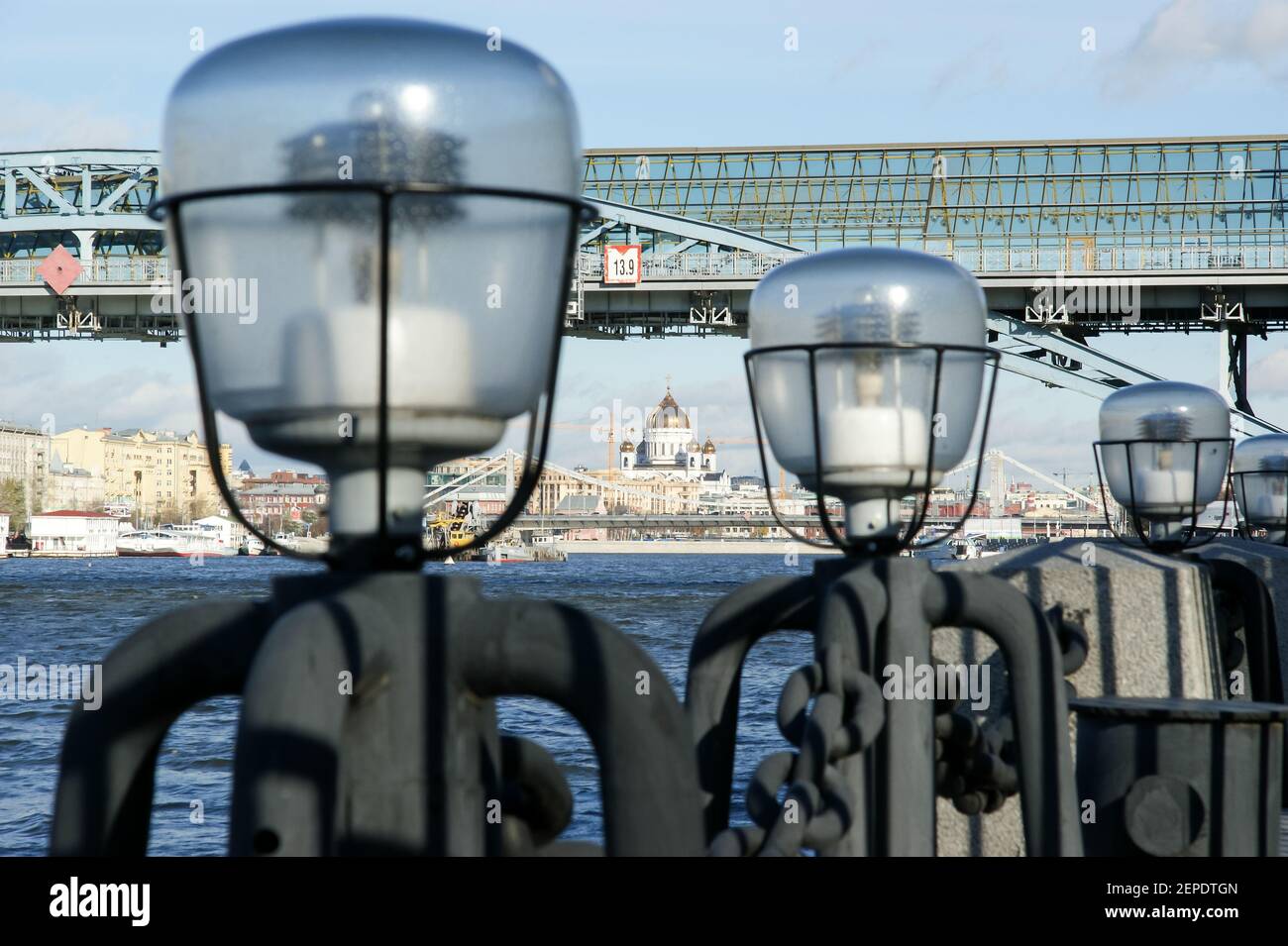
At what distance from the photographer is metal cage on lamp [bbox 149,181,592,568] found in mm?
1410

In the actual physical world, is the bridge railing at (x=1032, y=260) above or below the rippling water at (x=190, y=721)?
above

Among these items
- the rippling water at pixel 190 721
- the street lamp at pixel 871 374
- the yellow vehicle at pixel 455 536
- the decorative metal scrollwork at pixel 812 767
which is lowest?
the rippling water at pixel 190 721

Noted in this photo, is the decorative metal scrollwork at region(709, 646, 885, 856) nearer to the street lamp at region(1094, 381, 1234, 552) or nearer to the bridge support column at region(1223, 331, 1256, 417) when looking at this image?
the street lamp at region(1094, 381, 1234, 552)

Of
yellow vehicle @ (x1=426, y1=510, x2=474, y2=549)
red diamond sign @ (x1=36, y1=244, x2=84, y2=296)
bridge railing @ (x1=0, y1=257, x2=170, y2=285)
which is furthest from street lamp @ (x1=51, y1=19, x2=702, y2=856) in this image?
bridge railing @ (x1=0, y1=257, x2=170, y2=285)

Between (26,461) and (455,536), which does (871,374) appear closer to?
(455,536)

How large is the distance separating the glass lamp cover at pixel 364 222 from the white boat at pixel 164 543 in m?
89.7

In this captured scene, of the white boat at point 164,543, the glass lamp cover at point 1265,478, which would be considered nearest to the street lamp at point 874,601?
the glass lamp cover at point 1265,478

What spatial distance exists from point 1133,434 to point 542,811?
11.5ft

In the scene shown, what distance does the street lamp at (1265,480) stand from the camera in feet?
27.5

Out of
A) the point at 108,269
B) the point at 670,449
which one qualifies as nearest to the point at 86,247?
the point at 108,269

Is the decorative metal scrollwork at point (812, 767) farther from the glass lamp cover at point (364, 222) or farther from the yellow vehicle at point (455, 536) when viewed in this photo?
the glass lamp cover at point (364, 222)

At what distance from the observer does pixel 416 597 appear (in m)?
1.41

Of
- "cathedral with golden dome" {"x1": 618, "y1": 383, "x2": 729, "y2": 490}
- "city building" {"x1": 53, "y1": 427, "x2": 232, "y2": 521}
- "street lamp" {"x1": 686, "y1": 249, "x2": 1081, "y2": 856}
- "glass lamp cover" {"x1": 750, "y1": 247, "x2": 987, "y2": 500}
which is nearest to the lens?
"street lamp" {"x1": 686, "y1": 249, "x2": 1081, "y2": 856}

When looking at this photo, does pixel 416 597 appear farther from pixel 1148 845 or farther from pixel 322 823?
pixel 1148 845
